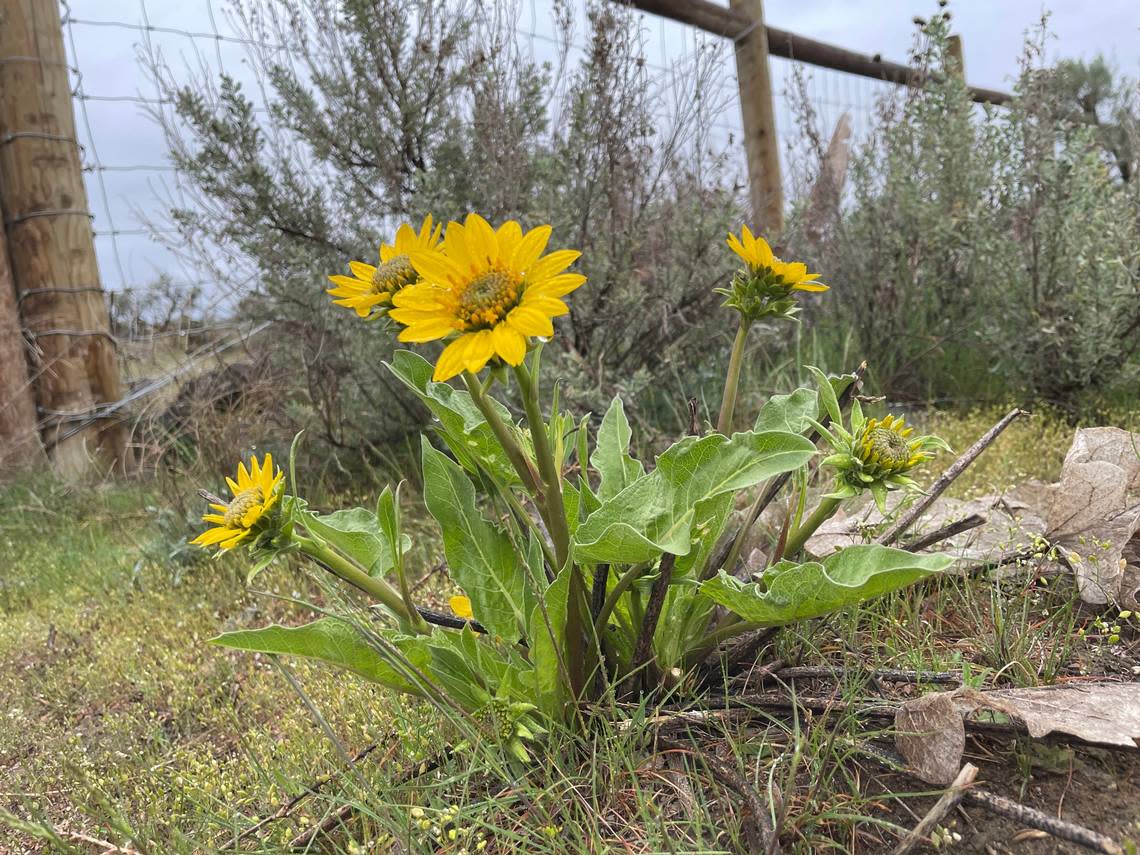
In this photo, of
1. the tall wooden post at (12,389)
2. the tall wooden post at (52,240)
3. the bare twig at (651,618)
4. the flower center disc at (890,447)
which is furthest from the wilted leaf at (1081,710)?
the tall wooden post at (12,389)

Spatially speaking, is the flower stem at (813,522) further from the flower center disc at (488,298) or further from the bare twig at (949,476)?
the flower center disc at (488,298)

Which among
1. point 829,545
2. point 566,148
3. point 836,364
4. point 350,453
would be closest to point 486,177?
point 566,148

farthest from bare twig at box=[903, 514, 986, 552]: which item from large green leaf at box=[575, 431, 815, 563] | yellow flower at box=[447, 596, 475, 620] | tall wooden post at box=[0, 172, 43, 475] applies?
tall wooden post at box=[0, 172, 43, 475]

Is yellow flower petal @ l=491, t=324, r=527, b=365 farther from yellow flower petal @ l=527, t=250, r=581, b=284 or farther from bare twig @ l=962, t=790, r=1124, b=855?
bare twig @ l=962, t=790, r=1124, b=855

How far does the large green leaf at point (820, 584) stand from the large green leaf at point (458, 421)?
0.37m

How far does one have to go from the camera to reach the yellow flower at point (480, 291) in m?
0.85

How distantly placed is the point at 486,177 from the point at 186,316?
2.18m

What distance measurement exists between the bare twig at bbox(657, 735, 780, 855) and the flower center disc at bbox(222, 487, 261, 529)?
0.66m

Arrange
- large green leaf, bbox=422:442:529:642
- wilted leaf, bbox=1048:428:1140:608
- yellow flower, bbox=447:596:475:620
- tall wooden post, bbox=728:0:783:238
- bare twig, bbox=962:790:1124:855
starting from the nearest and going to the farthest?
bare twig, bbox=962:790:1124:855 < large green leaf, bbox=422:442:529:642 < wilted leaf, bbox=1048:428:1140:608 < yellow flower, bbox=447:596:475:620 < tall wooden post, bbox=728:0:783:238

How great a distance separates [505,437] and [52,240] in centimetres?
409

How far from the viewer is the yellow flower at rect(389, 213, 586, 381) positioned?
0.85 meters

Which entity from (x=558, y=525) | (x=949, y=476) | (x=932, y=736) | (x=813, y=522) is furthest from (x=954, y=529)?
(x=558, y=525)

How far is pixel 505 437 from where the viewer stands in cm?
98

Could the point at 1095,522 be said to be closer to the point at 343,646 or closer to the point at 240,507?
the point at 343,646
